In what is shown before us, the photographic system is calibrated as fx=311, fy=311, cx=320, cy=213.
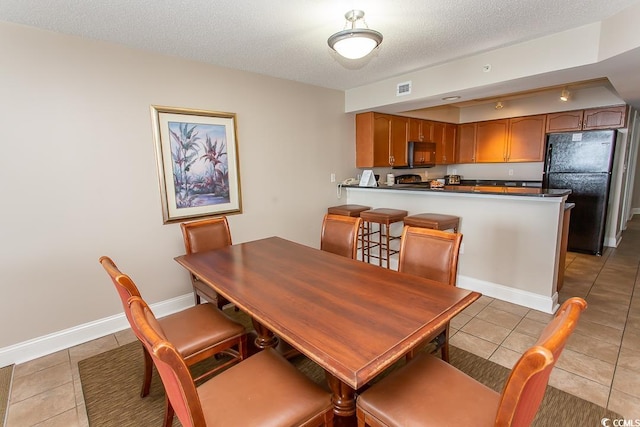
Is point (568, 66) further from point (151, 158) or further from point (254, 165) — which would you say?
point (151, 158)

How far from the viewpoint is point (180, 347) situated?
1.61m

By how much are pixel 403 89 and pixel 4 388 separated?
4.19 m

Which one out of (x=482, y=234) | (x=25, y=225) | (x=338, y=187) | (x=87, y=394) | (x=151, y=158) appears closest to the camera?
(x=87, y=394)

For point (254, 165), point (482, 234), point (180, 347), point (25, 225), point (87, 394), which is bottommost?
point (87, 394)

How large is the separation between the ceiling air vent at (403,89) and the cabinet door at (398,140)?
0.95 meters

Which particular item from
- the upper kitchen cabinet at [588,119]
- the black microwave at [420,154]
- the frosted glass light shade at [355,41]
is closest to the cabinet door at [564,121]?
the upper kitchen cabinet at [588,119]

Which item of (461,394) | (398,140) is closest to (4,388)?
(461,394)

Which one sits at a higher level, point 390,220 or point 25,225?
point 25,225

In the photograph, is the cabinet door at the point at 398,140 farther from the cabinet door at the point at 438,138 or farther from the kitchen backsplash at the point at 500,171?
the kitchen backsplash at the point at 500,171

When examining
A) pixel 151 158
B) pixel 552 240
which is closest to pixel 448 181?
pixel 552 240

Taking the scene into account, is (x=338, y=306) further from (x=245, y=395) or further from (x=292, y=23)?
(x=292, y=23)

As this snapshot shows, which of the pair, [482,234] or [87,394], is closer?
[87,394]

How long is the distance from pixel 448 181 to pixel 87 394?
613 centimetres

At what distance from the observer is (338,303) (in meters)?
1.44
